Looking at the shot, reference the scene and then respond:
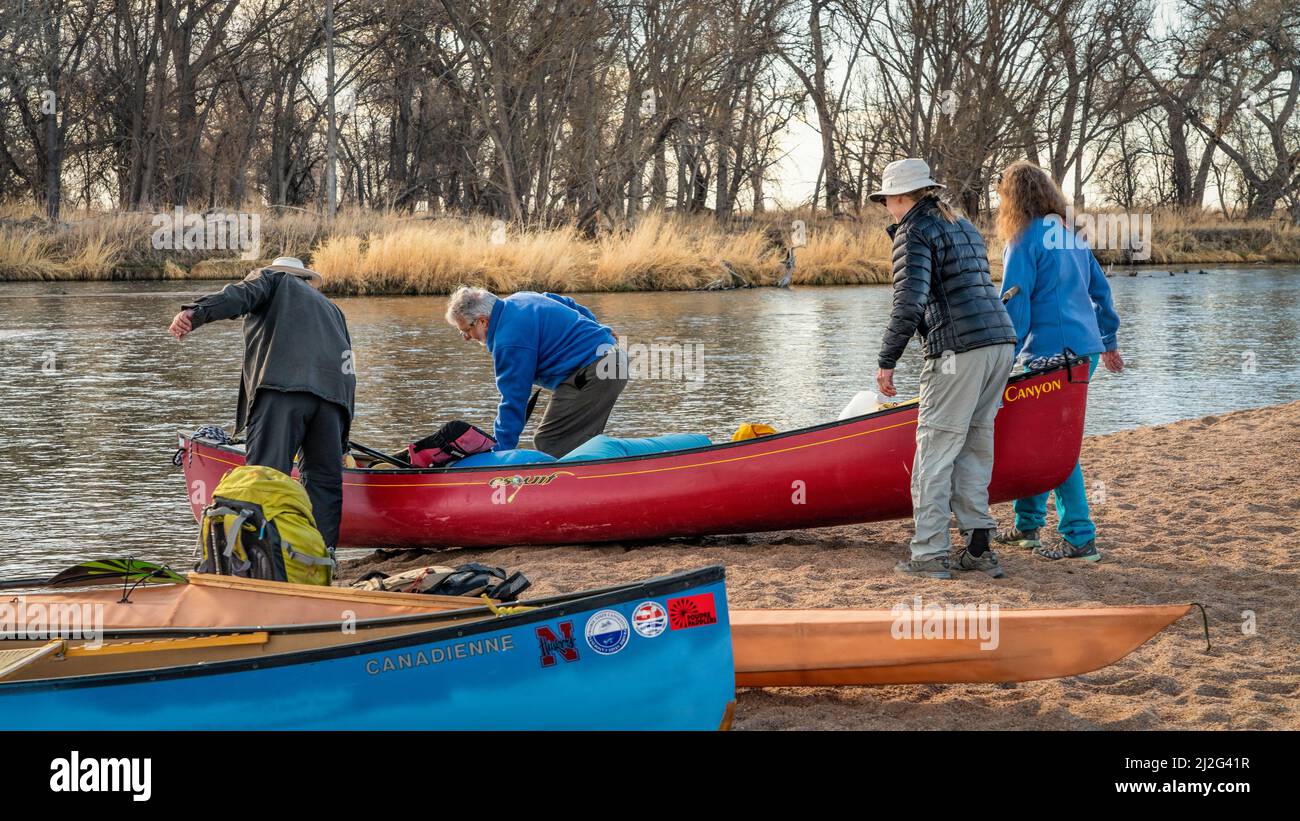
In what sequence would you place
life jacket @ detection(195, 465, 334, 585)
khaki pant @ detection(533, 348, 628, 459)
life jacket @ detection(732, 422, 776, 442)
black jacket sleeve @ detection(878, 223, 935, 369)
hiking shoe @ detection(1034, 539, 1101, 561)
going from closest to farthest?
life jacket @ detection(195, 465, 334, 585) → black jacket sleeve @ detection(878, 223, 935, 369) → hiking shoe @ detection(1034, 539, 1101, 561) → life jacket @ detection(732, 422, 776, 442) → khaki pant @ detection(533, 348, 628, 459)

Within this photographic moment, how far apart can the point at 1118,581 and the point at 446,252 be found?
17.9 m

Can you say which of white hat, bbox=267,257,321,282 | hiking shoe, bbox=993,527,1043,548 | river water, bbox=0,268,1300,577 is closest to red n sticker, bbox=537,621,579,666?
white hat, bbox=267,257,321,282

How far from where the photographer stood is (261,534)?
195 inches

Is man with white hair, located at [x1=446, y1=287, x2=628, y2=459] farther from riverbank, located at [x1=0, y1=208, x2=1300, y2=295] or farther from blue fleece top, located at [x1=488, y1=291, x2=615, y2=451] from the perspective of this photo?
riverbank, located at [x1=0, y1=208, x2=1300, y2=295]

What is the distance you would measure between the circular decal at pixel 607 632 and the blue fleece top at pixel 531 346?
3.21 meters

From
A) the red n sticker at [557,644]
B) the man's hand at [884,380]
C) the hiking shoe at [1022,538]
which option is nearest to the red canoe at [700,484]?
the hiking shoe at [1022,538]

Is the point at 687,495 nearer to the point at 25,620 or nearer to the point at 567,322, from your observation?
the point at 567,322

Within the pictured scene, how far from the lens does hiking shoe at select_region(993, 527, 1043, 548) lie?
612 cm

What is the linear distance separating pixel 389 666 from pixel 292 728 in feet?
0.98

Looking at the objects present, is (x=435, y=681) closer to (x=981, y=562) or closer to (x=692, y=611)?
(x=692, y=611)

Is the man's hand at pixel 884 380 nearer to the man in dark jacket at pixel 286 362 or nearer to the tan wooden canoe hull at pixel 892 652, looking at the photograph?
the tan wooden canoe hull at pixel 892 652

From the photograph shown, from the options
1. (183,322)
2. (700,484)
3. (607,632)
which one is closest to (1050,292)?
(700,484)

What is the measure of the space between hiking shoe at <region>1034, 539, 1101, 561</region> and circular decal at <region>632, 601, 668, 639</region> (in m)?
2.93

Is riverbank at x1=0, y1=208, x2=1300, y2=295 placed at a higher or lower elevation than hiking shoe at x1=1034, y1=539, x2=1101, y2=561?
higher
